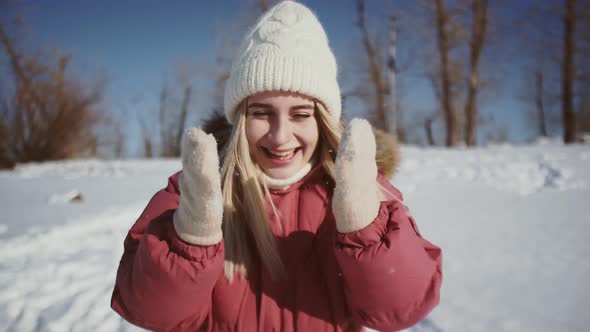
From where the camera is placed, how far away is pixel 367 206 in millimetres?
906

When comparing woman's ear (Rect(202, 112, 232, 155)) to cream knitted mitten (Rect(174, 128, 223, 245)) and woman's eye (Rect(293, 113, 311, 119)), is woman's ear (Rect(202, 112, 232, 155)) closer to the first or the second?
woman's eye (Rect(293, 113, 311, 119))

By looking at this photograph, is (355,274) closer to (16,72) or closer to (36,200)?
(36,200)

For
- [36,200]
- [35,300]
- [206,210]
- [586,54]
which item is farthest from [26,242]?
[586,54]

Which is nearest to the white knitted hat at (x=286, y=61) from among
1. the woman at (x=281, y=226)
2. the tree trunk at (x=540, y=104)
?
the woman at (x=281, y=226)

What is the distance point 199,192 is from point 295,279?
530mm

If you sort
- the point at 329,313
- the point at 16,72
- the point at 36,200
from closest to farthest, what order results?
the point at 329,313
the point at 36,200
the point at 16,72

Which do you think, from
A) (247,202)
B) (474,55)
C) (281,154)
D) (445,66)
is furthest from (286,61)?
(474,55)

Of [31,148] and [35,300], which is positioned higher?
[35,300]

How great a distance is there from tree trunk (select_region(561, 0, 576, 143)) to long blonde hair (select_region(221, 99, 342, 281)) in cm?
1037

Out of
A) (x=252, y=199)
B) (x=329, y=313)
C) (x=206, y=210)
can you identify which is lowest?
(x=329, y=313)

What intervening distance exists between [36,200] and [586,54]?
44.0 feet

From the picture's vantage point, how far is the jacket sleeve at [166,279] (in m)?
0.89

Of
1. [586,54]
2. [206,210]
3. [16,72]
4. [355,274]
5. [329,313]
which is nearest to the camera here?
[206,210]

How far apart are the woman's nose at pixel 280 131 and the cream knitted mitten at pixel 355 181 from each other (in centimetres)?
32
